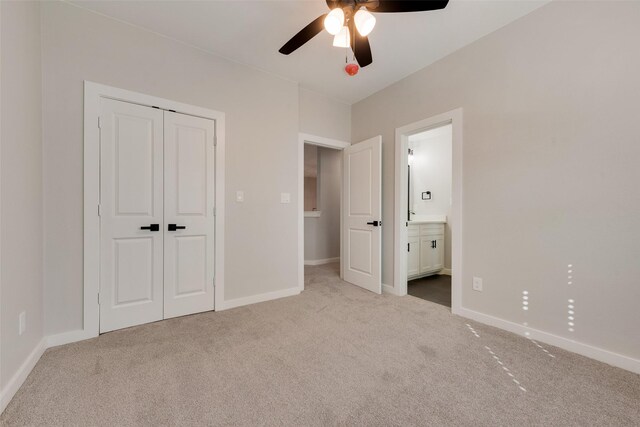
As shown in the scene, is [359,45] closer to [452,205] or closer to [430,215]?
[452,205]

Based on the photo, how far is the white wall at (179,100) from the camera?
1.96 m

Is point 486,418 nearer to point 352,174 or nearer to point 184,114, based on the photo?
point 352,174

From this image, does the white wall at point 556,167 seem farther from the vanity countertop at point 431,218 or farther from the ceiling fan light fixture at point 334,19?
the vanity countertop at point 431,218

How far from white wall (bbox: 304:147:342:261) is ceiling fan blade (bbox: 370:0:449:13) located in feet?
11.5

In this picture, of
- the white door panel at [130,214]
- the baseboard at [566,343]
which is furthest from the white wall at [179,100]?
the baseboard at [566,343]

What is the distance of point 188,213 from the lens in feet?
8.29

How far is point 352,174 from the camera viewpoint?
12.1ft

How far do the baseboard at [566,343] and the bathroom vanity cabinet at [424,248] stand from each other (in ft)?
4.24

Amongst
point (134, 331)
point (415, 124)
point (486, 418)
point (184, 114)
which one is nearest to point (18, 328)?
point (134, 331)

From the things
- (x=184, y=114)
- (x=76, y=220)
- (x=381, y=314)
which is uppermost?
(x=184, y=114)

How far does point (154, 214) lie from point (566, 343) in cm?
355

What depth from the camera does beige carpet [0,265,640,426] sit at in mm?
1271

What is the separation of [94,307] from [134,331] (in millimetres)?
367

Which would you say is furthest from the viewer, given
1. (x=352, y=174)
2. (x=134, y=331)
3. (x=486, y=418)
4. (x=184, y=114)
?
(x=352, y=174)
